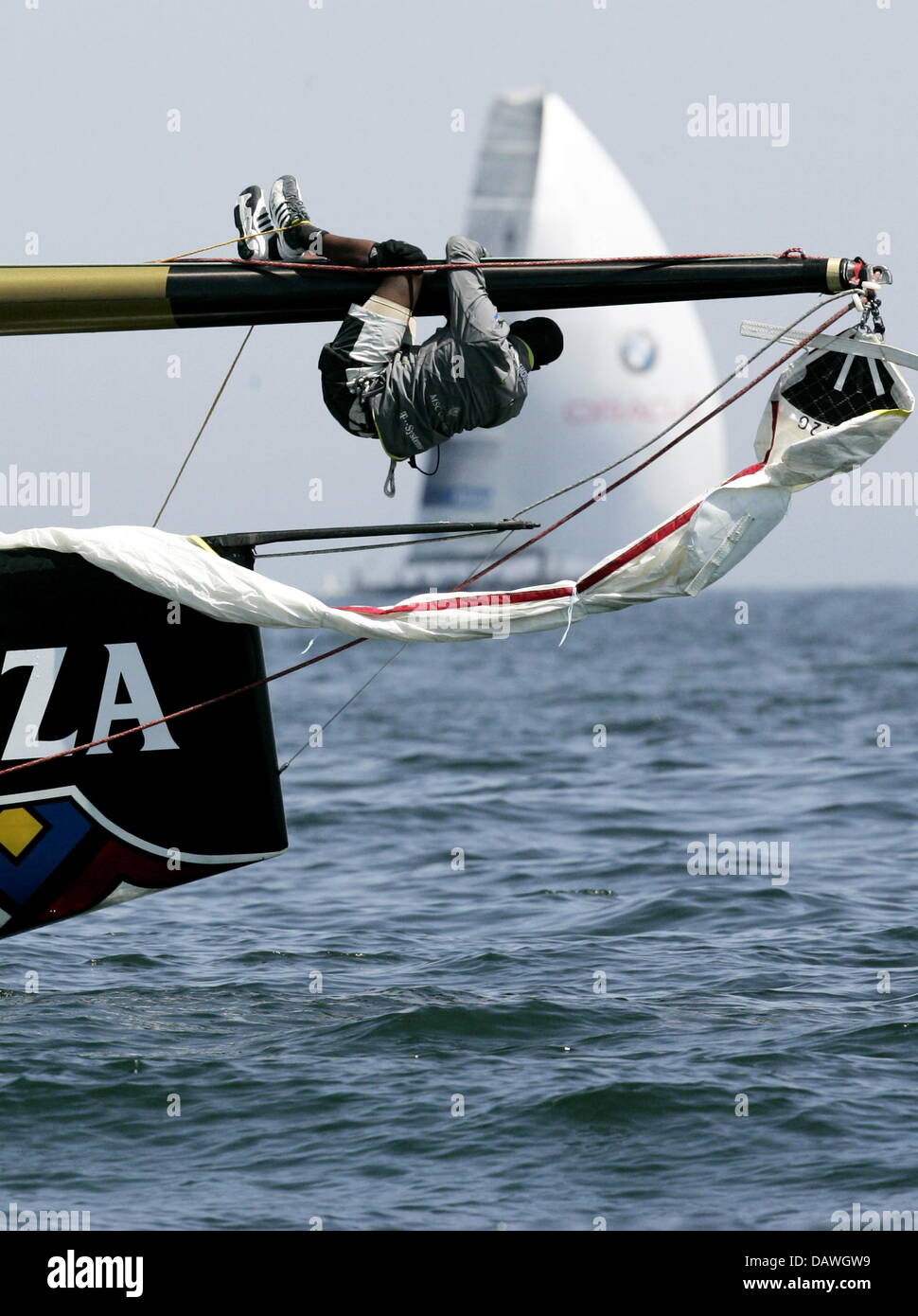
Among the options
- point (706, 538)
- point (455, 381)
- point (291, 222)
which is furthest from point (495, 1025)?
point (291, 222)

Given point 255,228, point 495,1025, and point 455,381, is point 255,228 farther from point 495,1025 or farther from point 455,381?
point 495,1025

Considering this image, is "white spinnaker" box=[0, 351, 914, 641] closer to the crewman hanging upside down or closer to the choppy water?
the crewman hanging upside down

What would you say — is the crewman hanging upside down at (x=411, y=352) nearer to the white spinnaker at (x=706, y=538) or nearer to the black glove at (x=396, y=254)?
the black glove at (x=396, y=254)

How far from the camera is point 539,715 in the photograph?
22.7m

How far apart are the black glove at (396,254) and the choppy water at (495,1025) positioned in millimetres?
2891

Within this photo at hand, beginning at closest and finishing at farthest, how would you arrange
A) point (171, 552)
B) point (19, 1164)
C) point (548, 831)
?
point (19, 1164)
point (171, 552)
point (548, 831)

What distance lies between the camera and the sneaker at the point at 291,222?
19.2ft

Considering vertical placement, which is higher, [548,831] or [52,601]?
[52,601]
